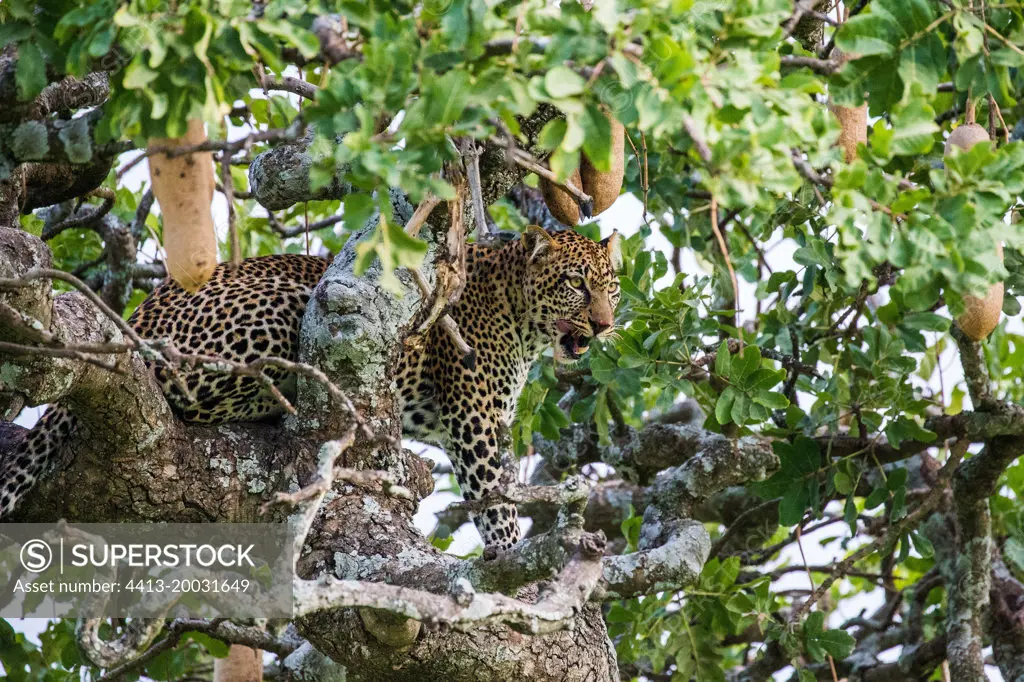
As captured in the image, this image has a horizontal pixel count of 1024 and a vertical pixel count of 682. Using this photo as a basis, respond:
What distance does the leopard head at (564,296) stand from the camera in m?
6.94

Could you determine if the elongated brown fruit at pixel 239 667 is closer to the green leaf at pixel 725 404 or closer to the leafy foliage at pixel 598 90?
the green leaf at pixel 725 404

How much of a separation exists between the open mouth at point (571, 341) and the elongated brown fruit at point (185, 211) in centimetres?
366

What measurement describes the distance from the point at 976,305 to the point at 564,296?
319 centimetres

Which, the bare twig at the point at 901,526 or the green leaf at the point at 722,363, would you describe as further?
the bare twig at the point at 901,526

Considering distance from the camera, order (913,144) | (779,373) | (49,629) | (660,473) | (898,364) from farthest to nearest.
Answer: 1. (660,473)
2. (49,629)
3. (898,364)
4. (779,373)
5. (913,144)

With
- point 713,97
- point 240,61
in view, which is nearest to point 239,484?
point 240,61

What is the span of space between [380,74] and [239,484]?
2.36 m

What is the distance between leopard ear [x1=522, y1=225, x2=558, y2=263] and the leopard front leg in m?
0.96

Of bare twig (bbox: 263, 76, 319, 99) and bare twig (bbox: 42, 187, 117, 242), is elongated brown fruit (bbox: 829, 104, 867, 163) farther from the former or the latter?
bare twig (bbox: 42, 187, 117, 242)

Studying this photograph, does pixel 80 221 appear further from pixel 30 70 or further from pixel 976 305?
pixel 976 305

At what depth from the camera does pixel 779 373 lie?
18.2ft

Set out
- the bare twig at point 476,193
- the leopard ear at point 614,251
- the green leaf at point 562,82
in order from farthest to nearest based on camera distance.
Answer: the leopard ear at point 614,251 → the bare twig at point 476,193 → the green leaf at point 562,82

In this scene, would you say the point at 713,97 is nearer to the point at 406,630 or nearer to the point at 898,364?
the point at 406,630

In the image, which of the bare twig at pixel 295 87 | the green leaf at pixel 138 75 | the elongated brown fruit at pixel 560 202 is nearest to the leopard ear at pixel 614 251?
the elongated brown fruit at pixel 560 202
